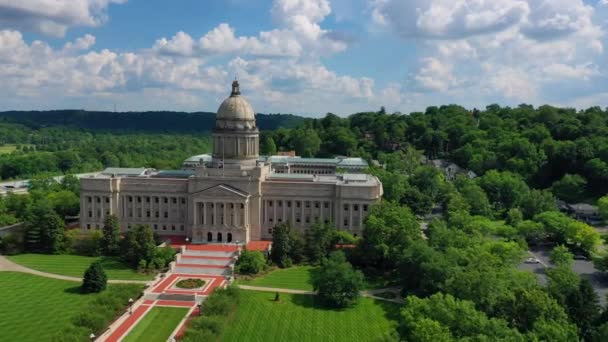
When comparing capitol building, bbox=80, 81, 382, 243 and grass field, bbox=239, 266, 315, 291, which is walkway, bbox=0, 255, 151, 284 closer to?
grass field, bbox=239, 266, 315, 291

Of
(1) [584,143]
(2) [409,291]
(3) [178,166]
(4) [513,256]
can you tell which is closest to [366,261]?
(2) [409,291]

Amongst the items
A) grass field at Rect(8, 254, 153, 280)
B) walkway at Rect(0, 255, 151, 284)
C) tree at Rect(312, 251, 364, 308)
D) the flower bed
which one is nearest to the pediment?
grass field at Rect(8, 254, 153, 280)

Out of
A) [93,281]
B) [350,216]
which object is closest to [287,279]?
[350,216]

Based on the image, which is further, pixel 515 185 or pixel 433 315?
pixel 515 185

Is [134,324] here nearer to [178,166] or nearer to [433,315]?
[433,315]

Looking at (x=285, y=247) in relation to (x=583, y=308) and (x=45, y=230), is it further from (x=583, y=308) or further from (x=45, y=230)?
(x=583, y=308)

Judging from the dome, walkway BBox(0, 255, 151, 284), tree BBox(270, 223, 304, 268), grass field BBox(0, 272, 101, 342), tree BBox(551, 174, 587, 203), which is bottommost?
grass field BBox(0, 272, 101, 342)

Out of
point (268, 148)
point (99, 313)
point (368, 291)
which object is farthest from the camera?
point (268, 148)
